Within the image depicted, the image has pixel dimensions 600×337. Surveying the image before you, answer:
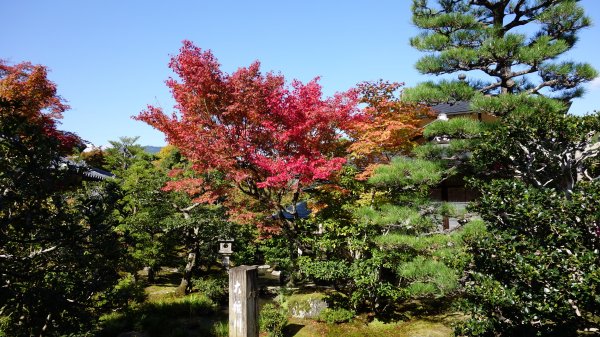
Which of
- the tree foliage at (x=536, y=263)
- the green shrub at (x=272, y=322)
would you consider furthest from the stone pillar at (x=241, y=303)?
the green shrub at (x=272, y=322)

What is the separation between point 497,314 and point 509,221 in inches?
62.9

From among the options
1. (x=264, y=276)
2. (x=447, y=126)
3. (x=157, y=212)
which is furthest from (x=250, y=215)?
(x=264, y=276)

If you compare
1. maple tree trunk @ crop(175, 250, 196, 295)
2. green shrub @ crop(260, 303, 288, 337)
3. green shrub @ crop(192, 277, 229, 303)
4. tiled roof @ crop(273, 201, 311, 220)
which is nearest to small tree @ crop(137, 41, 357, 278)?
tiled roof @ crop(273, 201, 311, 220)

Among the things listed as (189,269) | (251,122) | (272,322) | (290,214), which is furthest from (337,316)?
(189,269)

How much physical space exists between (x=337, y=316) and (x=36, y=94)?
45.4 feet

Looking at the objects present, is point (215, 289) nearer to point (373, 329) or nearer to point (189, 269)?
point (189, 269)

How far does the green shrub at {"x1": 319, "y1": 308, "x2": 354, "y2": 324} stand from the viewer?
992 centimetres

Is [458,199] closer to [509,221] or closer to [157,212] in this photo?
[509,221]

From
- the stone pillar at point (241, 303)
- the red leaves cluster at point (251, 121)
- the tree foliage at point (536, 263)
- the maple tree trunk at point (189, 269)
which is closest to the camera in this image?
the stone pillar at point (241, 303)

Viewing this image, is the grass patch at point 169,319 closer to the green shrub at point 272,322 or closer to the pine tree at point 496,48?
the green shrub at point 272,322

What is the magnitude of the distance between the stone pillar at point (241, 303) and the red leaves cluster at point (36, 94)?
11.9 metres

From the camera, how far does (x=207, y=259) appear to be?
14977 millimetres

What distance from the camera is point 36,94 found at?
13820mm

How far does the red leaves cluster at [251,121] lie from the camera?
8727 millimetres
